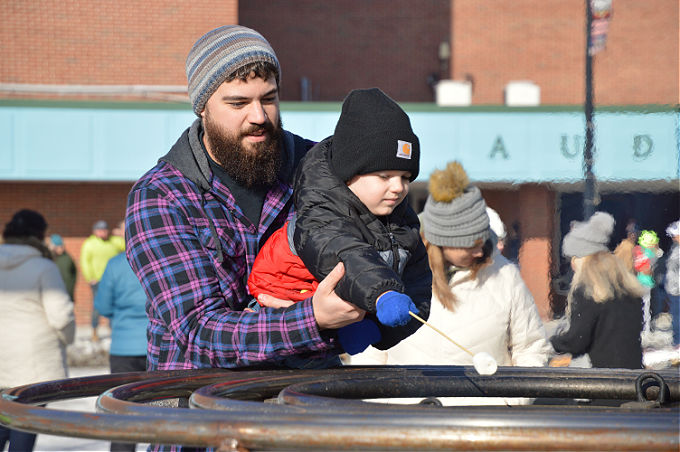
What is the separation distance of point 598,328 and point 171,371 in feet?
11.0

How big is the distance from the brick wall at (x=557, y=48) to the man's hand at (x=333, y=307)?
22.2 metres

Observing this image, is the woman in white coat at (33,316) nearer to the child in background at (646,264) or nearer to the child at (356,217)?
the child in background at (646,264)

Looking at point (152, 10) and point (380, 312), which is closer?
point (380, 312)

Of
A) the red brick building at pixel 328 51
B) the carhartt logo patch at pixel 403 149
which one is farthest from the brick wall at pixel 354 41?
the carhartt logo patch at pixel 403 149

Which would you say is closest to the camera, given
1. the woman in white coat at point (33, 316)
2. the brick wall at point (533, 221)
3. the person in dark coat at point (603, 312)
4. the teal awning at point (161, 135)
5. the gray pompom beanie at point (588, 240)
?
the person in dark coat at point (603, 312)

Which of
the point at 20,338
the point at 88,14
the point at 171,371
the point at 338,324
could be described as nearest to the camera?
the point at 338,324

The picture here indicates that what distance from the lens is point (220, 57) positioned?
8.75 feet

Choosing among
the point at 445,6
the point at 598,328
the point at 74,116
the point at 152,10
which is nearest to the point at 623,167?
the point at 598,328

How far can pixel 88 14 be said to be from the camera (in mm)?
20156

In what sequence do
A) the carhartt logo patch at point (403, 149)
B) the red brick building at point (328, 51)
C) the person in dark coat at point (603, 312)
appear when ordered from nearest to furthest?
the carhartt logo patch at point (403, 149)
the person in dark coat at point (603, 312)
the red brick building at point (328, 51)

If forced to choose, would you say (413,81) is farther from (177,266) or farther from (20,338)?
(177,266)

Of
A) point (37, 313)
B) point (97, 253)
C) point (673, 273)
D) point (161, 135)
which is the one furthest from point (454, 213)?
point (161, 135)

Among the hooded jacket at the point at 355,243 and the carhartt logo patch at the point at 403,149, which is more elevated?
the carhartt logo patch at the point at 403,149

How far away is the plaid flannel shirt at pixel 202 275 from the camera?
7.43 ft
